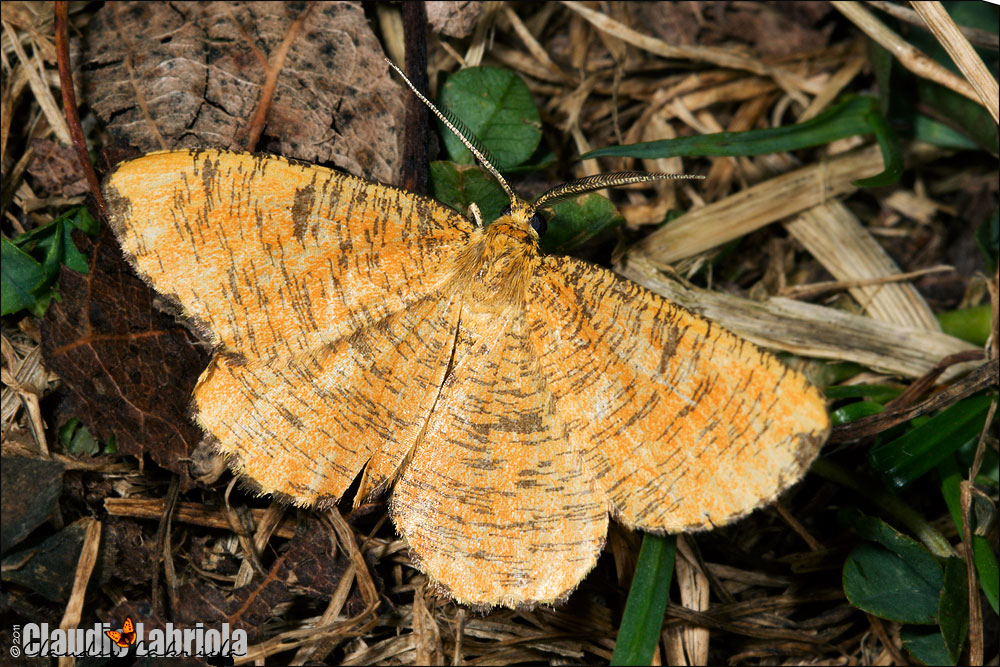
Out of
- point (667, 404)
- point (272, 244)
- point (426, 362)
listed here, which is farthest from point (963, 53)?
point (272, 244)

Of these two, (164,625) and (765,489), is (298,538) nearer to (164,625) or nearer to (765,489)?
(164,625)

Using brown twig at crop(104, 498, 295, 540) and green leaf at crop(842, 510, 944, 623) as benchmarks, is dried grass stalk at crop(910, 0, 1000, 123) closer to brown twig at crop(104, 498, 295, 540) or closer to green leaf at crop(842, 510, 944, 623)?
green leaf at crop(842, 510, 944, 623)

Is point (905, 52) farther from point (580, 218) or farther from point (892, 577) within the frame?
point (892, 577)

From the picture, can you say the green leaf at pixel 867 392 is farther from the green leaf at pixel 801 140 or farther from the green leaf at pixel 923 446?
the green leaf at pixel 801 140

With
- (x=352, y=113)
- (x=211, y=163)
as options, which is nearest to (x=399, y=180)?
(x=352, y=113)

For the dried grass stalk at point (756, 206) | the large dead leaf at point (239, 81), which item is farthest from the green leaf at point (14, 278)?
the dried grass stalk at point (756, 206)

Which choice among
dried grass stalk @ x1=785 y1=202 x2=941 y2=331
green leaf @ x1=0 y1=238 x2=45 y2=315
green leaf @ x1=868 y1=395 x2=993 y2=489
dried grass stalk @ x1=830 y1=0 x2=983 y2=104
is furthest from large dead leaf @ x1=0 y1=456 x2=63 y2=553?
dried grass stalk @ x1=830 y1=0 x2=983 y2=104
